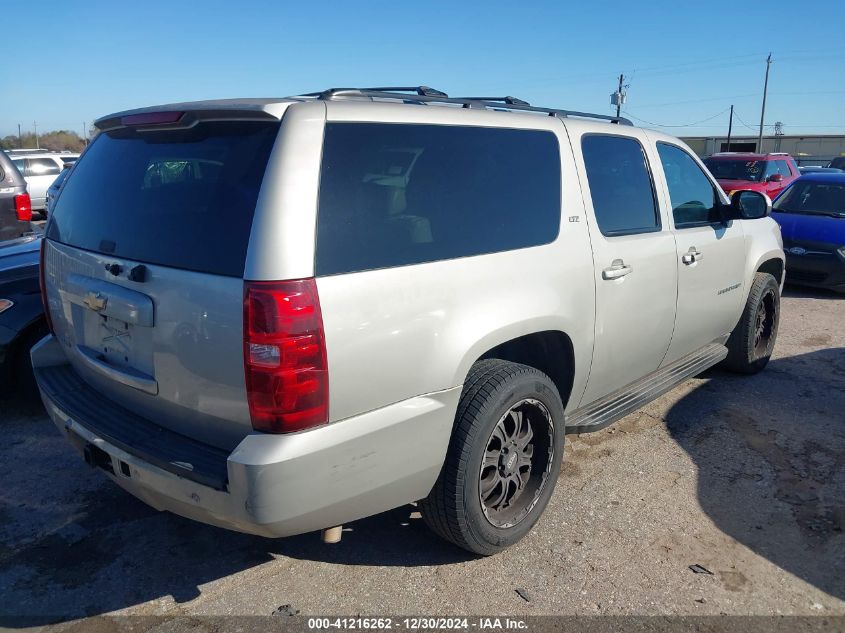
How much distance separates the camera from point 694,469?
13.0 ft

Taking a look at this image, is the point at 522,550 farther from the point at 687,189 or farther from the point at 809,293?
the point at 809,293

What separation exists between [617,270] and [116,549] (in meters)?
2.79

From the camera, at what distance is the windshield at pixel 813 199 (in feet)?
30.8

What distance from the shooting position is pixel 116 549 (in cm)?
313

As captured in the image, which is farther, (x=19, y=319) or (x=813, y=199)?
(x=813, y=199)

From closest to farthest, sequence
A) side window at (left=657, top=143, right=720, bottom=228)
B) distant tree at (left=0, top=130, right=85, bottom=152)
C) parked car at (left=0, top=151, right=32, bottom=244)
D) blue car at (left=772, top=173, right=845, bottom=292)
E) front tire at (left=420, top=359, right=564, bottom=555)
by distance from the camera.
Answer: front tire at (left=420, top=359, right=564, bottom=555)
side window at (left=657, top=143, right=720, bottom=228)
parked car at (left=0, top=151, right=32, bottom=244)
blue car at (left=772, top=173, right=845, bottom=292)
distant tree at (left=0, top=130, right=85, bottom=152)

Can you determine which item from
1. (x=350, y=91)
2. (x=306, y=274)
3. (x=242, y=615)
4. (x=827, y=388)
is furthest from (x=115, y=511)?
(x=827, y=388)

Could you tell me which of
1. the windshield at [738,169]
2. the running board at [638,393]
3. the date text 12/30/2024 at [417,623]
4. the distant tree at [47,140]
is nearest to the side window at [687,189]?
the running board at [638,393]

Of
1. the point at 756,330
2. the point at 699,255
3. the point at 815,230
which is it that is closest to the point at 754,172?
the point at 815,230

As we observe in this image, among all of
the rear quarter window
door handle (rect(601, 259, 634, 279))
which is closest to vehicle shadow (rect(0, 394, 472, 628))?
the rear quarter window

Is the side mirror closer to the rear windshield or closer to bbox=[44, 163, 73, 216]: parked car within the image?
the rear windshield

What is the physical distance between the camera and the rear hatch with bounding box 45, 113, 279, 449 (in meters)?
2.32

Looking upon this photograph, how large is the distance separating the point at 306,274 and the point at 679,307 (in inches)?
107

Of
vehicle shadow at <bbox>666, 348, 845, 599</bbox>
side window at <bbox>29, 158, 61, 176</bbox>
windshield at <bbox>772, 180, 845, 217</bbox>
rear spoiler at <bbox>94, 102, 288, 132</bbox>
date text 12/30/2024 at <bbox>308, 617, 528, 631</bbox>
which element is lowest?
vehicle shadow at <bbox>666, 348, 845, 599</bbox>
